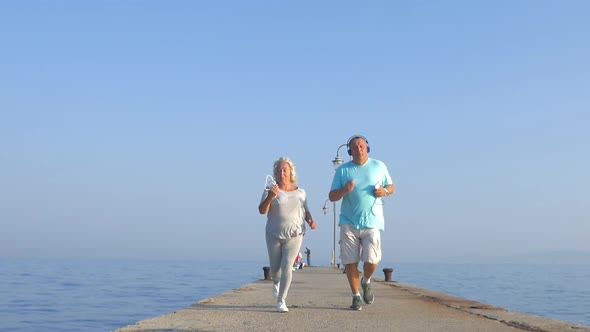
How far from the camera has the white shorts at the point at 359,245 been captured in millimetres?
8734

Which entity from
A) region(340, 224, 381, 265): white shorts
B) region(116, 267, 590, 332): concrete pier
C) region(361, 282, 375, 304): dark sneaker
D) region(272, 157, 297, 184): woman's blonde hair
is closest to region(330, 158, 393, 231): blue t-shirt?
region(340, 224, 381, 265): white shorts

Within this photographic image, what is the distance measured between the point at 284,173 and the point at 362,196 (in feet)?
3.37

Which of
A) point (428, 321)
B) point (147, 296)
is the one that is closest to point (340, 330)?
point (428, 321)

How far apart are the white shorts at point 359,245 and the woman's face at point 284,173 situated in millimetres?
978

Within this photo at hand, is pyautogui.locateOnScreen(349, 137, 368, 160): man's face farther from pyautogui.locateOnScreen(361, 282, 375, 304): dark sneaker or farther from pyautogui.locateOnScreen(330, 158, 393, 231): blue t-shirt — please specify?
pyautogui.locateOnScreen(361, 282, 375, 304): dark sneaker

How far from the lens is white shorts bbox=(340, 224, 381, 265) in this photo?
28.7 ft

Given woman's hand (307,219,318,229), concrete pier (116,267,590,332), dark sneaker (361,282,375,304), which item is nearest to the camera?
concrete pier (116,267,590,332)

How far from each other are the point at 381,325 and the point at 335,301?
3692 millimetres

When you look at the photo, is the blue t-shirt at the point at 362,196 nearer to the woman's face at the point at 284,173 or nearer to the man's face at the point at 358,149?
the man's face at the point at 358,149

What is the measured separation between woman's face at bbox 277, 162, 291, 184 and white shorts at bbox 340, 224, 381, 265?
0.98 m

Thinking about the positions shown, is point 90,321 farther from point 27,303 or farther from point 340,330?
point 340,330

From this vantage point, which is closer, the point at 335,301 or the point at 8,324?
the point at 335,301

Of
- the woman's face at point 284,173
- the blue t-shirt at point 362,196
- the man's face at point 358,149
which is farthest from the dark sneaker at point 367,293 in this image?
the woman's face at point 284,173

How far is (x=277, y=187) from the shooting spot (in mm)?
8492
